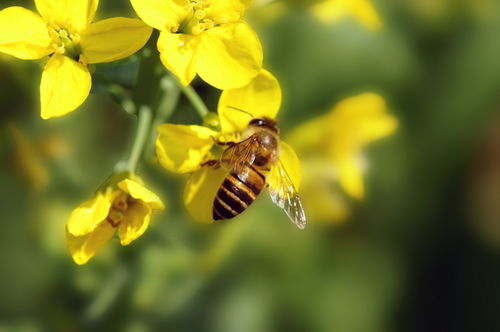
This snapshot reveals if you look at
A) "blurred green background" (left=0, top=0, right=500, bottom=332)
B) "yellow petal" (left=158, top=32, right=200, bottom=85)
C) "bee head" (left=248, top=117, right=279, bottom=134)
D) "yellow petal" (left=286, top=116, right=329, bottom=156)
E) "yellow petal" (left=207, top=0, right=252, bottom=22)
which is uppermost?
"yellow petal" (left=207, top=0, right=252, bottom=22)

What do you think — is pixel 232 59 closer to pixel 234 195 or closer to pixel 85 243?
pixel 234 195

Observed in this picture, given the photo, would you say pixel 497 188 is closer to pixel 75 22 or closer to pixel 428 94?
pixel 428 94

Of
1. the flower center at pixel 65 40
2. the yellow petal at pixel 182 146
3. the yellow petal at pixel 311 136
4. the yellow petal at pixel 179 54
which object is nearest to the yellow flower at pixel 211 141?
the yellow petal at pixel 182 146

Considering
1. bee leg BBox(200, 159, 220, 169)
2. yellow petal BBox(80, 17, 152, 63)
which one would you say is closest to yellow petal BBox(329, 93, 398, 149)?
bee leg BBox(200, 159, 220, 169)

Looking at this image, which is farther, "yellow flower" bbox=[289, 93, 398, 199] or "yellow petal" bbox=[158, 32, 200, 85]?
"yellow flower" bbox=[289, 93, 398, 199]

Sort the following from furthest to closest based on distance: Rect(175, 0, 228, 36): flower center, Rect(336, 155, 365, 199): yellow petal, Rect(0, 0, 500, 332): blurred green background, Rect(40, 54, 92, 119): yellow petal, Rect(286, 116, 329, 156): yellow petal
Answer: Rect(0, 0, 500, 332): blurred green background, Rect(286, 116, 329, 156): yellow petal, Rect(336, 155, 365, 199): yellow petal, Rect(175, 0, 228, 36): flower center, Rect(40, 54, 92, 119): yellow petal

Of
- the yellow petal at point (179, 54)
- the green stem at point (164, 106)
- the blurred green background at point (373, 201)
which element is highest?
the yellow petal at point (179, 54)

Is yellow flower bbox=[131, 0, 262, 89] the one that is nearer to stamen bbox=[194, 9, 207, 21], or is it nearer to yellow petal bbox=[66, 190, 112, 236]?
stamen bbox=[194, 9, 207, 21]

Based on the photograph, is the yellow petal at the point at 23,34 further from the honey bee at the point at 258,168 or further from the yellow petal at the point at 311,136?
the yellow petal at the point at 311,136
